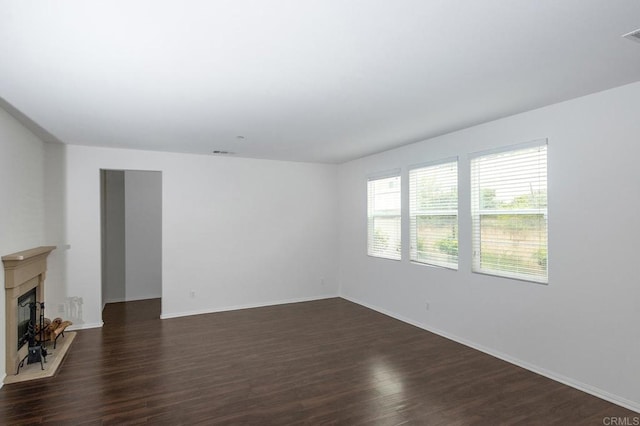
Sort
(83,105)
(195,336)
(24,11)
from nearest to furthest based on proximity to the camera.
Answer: (24,11)
(83,105)
(195,336)

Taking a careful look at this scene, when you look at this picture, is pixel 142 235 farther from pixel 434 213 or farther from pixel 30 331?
pixel 434 213

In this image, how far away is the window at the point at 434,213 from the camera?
169 inches

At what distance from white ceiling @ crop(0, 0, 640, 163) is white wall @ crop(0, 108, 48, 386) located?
0.99 ft

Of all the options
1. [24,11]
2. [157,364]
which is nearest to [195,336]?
[157,364]

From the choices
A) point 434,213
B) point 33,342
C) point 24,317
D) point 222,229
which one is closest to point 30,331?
point 33,342

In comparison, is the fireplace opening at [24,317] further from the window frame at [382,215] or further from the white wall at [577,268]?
the white wall at [577,268]

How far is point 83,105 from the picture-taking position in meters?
3.08

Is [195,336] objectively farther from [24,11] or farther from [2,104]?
[24,11]

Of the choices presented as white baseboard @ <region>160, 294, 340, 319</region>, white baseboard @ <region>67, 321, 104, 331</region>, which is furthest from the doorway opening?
white baseboard @ <region>67, 321, 104, 331</region>

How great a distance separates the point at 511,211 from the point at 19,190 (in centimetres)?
514

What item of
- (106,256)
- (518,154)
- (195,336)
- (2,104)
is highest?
(2,104)

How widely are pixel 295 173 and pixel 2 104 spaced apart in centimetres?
404

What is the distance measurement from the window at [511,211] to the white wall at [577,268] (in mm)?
95

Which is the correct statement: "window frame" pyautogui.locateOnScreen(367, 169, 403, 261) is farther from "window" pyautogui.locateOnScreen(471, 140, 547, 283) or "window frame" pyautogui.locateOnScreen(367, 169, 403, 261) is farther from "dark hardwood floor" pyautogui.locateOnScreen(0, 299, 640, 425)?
"window" pyautogui.locateOnScreen(471, 140, 547, 283)
